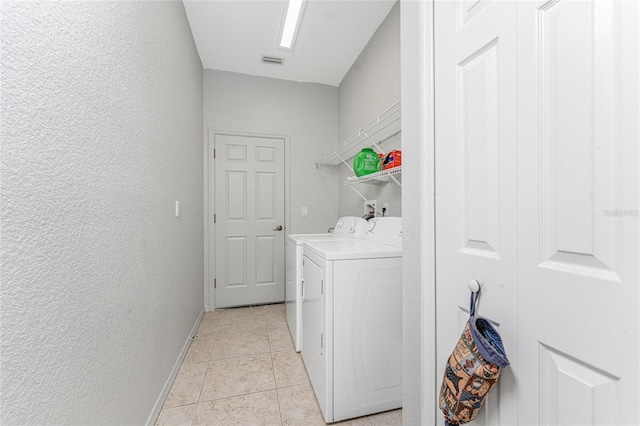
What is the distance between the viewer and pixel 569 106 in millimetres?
547

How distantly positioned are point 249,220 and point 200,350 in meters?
1.45

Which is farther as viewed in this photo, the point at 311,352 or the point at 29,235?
the point at 311,352

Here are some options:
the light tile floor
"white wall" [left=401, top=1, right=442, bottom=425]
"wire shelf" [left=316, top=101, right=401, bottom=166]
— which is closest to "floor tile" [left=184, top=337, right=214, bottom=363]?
the light tile floor

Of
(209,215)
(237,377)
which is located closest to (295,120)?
(209,215)

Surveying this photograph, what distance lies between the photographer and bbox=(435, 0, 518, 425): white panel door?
0.67m

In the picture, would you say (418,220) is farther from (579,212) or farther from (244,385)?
(244,385)

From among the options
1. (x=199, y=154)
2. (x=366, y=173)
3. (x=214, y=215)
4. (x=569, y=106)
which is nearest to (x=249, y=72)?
(x=199, y=154)

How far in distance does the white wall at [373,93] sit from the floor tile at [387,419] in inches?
50.9

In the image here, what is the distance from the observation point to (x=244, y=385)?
168 cm

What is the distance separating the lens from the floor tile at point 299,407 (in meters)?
1.40

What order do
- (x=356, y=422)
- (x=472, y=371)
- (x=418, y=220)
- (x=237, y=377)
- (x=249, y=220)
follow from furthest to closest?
(x=249, y=220) < (x=237, y=377) < (x=356, y=422) < (x=418, y=220) < (x=472, y=371)

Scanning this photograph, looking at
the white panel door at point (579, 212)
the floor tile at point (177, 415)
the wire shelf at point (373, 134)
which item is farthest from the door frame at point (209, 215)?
the white panel door at point (579, 212)

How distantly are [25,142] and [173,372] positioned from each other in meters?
1.66

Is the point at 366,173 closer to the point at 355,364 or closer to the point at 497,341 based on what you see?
the point at 355,364
